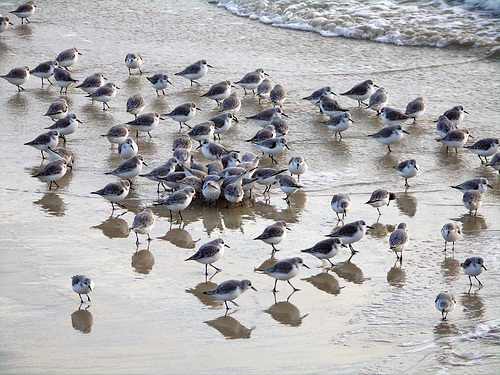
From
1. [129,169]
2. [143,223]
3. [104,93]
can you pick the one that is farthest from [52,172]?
[104,93]

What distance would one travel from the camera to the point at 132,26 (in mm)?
19422

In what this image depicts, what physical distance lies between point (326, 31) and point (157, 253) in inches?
464

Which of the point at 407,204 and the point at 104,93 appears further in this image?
the point at 104,93

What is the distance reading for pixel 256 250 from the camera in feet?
28.8

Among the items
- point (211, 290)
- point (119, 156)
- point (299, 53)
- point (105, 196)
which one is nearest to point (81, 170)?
point (119, 156)

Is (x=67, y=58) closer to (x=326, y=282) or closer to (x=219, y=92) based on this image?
(x=219, y=92)

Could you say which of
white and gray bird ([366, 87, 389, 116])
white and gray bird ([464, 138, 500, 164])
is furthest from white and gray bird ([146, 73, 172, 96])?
white and gray bird ([464, 138, 500, 164])

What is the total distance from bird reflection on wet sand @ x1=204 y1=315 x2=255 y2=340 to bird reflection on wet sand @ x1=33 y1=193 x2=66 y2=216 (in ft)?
10.9

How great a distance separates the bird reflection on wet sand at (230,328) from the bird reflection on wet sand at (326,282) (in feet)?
3.90

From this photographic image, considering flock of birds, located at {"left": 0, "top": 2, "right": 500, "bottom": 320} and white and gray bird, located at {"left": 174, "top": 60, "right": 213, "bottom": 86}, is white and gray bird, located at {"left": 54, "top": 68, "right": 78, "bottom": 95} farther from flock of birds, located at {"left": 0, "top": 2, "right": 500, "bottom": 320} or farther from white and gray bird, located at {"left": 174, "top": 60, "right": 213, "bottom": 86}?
white and gray bird, located at {"left": 174, "top": 60, "right": 213, "bottom": 86}

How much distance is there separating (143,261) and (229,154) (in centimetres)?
311

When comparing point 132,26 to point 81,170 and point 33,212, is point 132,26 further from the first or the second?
point 33,212

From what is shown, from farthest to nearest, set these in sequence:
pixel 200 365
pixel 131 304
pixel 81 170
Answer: pixel 81 170 < pixel 131 304 < pixel 200 365

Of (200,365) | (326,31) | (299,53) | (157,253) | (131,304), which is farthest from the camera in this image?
(326,31)
